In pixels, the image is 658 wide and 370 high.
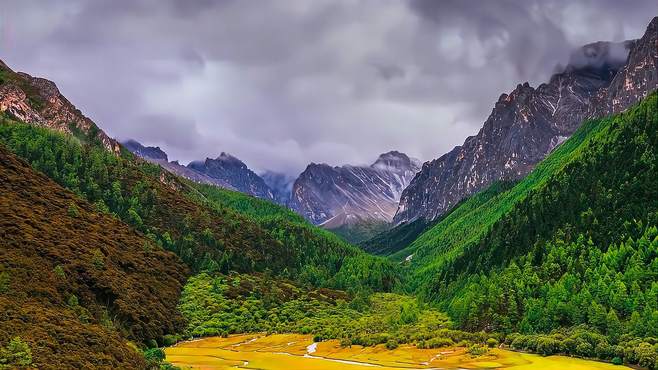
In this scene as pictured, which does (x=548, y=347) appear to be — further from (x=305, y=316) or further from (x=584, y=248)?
(x=305, y=316)

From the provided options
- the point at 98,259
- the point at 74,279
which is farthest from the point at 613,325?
the point at 98,259

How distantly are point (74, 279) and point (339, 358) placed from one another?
177 feet

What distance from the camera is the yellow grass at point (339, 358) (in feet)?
276

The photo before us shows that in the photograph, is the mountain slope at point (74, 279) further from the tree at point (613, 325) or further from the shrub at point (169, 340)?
the tree at point (613, 325)

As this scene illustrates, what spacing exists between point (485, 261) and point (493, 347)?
84894 mm

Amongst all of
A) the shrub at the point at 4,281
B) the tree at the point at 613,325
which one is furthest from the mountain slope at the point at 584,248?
the shrub at the point at 4,281

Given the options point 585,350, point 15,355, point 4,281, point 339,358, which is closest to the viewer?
point 15,355

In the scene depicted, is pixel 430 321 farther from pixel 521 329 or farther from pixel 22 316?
pixel 22 316

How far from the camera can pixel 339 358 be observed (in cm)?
10344

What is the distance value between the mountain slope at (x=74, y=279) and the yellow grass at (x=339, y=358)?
1390cm

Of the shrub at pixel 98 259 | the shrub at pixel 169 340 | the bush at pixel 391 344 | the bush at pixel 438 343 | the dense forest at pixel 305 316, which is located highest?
the shrub at pixel 98 259

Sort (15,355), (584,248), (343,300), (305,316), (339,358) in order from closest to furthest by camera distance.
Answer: (15,355) < (339,358) < (584,248) < (305,316) < (343,300)

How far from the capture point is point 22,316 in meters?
70.7

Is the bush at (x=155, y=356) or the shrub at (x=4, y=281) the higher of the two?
the shrub at (x=4, y=281)
